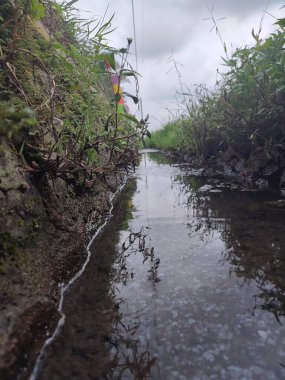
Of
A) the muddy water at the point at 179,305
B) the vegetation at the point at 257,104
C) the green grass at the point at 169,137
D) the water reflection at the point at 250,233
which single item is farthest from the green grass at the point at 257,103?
the green grass at the point at 169,137

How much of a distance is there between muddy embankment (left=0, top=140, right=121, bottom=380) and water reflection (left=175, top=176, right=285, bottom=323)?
2.54 ft

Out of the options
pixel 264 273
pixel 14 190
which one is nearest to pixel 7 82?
pixel 14 190

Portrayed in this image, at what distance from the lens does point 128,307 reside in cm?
126

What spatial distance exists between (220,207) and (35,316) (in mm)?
1972

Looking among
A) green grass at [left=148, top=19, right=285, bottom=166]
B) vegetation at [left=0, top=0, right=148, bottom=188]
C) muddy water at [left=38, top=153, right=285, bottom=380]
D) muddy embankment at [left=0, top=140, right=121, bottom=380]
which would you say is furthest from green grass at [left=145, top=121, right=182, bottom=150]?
muddy embankment at [left=0, top=140, right=121, bottom=380]

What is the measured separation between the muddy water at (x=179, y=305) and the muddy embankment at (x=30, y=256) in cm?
8

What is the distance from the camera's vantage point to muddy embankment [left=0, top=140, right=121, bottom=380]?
0.95 meters

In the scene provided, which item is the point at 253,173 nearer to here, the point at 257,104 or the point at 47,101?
the point at 257,104

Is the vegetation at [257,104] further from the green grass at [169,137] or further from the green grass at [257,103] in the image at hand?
the green grass at [169,137]

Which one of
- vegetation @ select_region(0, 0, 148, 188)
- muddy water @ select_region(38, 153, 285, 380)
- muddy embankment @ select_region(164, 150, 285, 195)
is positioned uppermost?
vegetation @ select_region(0, 0, 148, 188)

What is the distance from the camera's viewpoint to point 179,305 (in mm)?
1246

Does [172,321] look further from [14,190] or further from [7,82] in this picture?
[7,82]

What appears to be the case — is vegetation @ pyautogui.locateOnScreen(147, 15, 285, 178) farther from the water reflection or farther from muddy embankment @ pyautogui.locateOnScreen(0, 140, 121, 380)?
muddy embankment @ pyautogui.locateOnScreen(0, 140, 121, 380)

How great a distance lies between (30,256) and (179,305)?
610 mm
